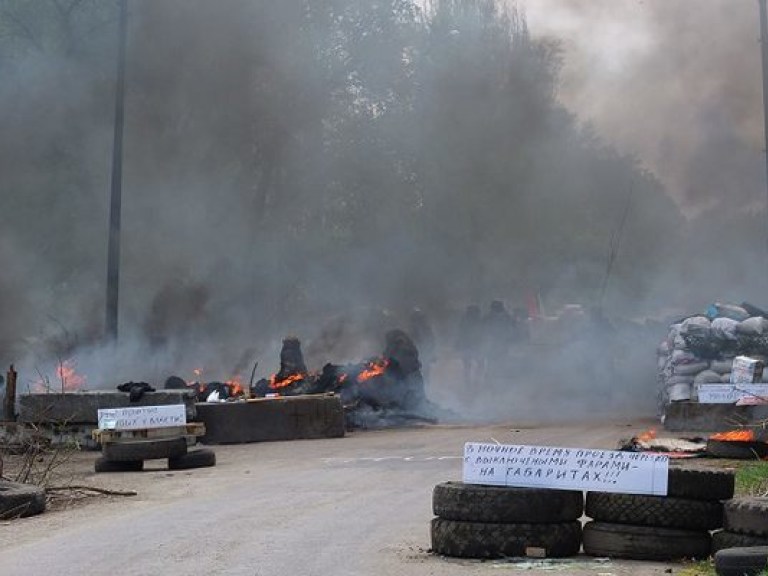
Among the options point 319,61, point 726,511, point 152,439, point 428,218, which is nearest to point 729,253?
point 428,218

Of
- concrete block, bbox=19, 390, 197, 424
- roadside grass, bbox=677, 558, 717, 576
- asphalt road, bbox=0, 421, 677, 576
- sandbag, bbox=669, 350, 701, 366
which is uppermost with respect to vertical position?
sandbag, bbox=669, 350, 701, 366

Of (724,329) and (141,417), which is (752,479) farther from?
(724,329)

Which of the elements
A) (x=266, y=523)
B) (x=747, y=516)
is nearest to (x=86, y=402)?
(x=266, y=523)

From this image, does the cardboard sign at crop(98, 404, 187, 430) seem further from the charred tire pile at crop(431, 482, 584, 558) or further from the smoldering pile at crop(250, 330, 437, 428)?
the charred tire pile at crop(431, 482, 584, 558)

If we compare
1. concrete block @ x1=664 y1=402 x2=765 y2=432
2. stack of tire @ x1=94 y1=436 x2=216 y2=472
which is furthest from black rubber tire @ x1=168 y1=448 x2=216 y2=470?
concrete block @ x1=664 y1=402 x2=765 y2=432

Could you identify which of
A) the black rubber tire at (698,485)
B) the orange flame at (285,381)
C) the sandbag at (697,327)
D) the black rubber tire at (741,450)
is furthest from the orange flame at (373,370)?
the black rubber tire at (698,485)

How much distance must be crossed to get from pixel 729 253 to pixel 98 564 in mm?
27515

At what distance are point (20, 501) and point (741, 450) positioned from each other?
7.02 metres

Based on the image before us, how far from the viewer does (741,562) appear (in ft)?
25.1

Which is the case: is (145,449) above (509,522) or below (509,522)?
above

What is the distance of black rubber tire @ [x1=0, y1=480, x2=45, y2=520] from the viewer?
1226 cm

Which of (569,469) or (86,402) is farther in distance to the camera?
(86,402)

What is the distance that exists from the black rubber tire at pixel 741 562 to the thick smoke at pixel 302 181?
23.8 m

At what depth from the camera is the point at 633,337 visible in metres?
28.6
